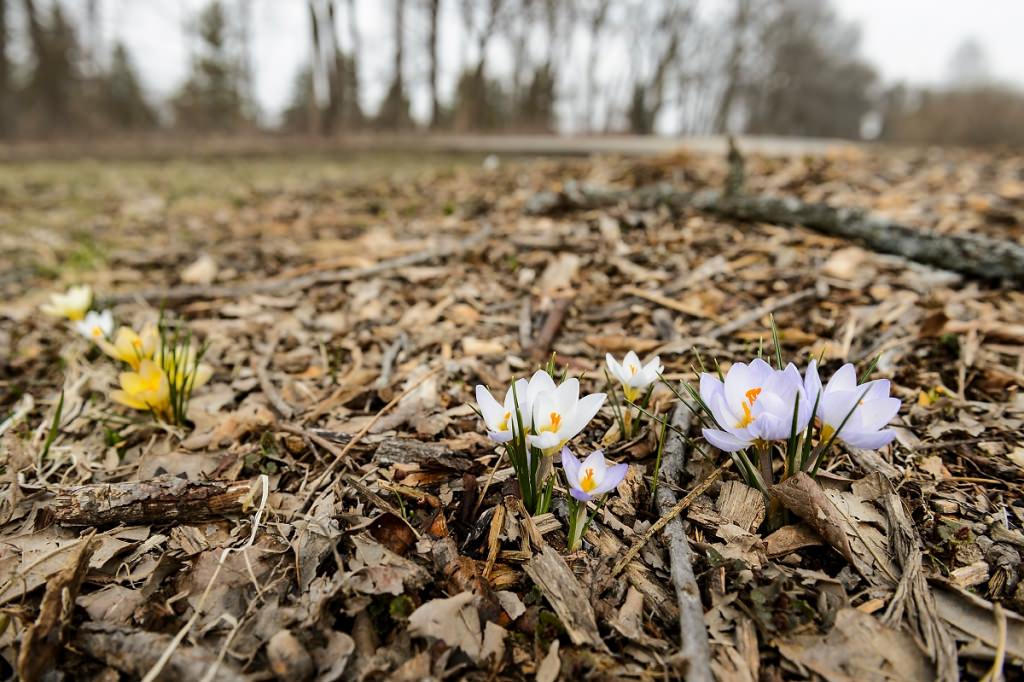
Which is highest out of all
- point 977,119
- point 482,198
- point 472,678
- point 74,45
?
point 74,45

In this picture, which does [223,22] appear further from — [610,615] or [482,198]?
[610,615]

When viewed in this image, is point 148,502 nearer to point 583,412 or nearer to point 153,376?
point 153,376

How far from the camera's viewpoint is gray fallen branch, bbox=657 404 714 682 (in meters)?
0.88

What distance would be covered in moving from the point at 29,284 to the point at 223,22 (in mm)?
26884

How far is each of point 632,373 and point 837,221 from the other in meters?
1.82

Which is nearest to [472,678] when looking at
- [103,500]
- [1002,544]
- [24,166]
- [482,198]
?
[103,500]

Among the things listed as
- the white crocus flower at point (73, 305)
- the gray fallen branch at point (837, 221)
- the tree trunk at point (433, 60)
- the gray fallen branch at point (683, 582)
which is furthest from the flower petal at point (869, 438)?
the tree trunk at point (433, 60)

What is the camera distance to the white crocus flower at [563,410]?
42.3 inches

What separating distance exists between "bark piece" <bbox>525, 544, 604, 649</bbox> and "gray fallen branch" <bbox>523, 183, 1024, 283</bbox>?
2096mm

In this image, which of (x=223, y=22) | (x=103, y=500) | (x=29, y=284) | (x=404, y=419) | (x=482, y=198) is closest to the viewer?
(x=103, y=500)

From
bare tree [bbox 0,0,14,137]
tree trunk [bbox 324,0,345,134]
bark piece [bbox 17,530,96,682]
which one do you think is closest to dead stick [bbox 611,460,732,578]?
bark piece [bbox 17,530,96,682]

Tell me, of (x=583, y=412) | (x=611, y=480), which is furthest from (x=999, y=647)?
(x=583, y=412)

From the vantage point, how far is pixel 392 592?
3.28 feet

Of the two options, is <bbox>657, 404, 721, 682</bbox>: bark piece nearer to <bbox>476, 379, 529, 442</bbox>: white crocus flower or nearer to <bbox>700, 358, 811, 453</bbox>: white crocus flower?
<bbox>700, 358, 811, 453</bbox>: white crocus flower
